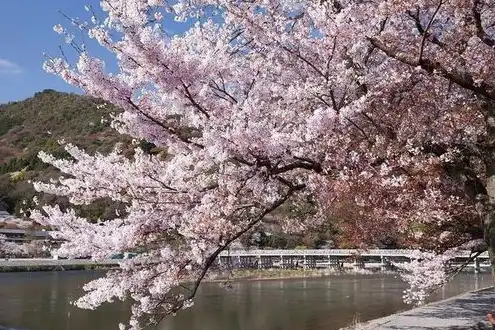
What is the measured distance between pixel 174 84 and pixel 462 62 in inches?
96.0

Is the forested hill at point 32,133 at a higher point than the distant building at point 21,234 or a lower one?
higher

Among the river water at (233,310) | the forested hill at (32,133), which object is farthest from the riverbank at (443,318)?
the forested hill at (32,133)

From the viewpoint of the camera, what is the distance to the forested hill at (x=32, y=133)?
2508 inches

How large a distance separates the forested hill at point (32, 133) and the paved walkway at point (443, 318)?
1691 inches

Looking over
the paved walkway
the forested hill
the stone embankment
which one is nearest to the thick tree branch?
the paved walkway

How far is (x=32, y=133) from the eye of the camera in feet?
288

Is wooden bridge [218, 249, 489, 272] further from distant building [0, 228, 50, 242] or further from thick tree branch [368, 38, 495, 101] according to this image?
thick tree branch [368, 38, 495, 101]

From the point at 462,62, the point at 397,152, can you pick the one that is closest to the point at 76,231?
Answer: the point at 397,152

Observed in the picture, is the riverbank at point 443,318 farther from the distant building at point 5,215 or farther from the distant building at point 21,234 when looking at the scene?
the distant building at point 5,215

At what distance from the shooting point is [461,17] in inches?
191

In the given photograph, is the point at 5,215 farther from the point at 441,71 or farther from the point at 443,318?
the point at 441,71

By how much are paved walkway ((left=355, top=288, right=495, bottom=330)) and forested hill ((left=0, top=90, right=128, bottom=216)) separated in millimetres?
42939

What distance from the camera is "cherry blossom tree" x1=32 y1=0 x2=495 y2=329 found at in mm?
4051

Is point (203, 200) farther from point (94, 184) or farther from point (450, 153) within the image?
point (450, 153)
